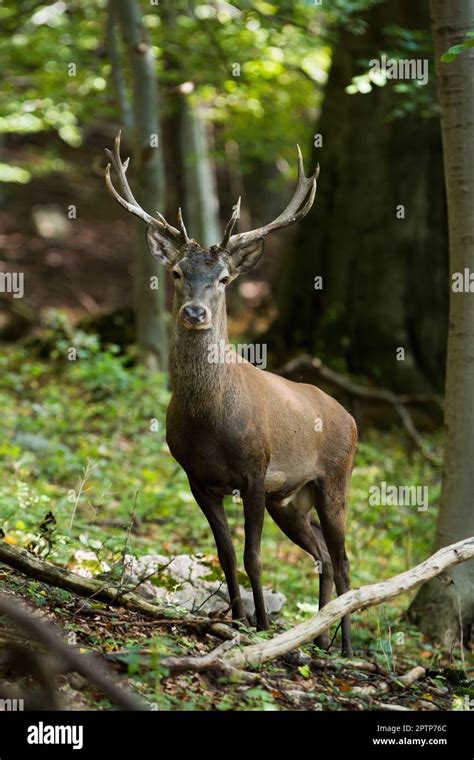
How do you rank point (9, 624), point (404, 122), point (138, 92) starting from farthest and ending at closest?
point (404, 122)
point (138, 92)
point (9, 624)

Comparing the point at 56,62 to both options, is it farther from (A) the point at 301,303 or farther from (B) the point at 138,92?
(A) the point at 301,303

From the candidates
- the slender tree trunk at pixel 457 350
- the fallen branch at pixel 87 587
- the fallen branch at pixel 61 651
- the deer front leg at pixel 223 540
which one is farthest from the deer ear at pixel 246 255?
the fallen branch at pixel 61 651

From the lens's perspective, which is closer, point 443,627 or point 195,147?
point 443,627

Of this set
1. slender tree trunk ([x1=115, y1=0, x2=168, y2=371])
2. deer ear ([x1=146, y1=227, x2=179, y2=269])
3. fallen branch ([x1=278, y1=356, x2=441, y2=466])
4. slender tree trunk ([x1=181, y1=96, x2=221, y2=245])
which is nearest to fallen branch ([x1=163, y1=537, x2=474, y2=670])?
deer ear ([x1=146, y1=227, x2=179, y2=269])

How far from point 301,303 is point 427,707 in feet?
32.4

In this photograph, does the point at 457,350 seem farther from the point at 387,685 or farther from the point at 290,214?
A: the point at 387,685

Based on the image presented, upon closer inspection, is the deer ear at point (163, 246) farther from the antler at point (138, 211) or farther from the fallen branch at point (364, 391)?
the fallen branch at point (364, 391)

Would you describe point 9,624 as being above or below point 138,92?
below

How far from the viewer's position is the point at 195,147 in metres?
18.2

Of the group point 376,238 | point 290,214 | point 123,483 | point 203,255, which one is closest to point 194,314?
point 203,255

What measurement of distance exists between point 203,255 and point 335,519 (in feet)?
7.23

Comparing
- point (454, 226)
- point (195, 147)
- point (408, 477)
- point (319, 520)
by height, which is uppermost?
point (195, 147)

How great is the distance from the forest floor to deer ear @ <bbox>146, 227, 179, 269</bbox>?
1598 mm

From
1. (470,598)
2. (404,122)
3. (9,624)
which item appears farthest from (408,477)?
(9,624)
